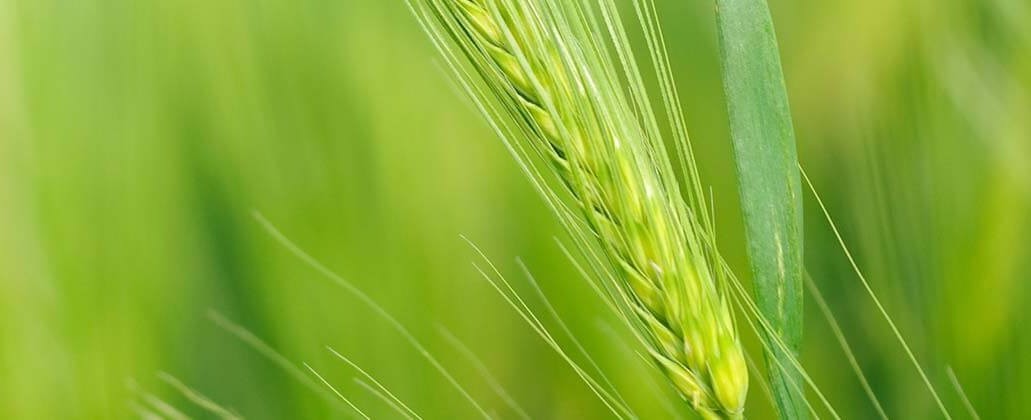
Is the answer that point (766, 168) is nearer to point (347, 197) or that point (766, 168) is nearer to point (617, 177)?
point (617, 177)

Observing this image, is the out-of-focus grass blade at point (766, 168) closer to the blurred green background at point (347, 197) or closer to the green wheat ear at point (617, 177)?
the green wheat ear at point (617, 177)

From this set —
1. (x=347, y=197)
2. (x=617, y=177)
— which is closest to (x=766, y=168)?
(x=617, y=177)

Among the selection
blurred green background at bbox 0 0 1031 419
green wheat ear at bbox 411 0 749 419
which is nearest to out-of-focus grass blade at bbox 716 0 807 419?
green wheat ear at bbox 411 0 749 419

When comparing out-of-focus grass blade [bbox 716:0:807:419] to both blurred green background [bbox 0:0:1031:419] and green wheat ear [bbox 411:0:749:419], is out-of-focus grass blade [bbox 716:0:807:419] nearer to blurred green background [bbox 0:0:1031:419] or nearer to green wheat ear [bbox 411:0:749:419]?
green wheat ear [bbox 411:0:749:419]

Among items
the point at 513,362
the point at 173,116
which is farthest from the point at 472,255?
the point at 173,116

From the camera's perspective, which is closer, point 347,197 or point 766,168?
point 766,168

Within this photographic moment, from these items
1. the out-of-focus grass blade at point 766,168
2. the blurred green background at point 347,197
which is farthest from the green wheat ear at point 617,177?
the blurred green background at point 347,197
